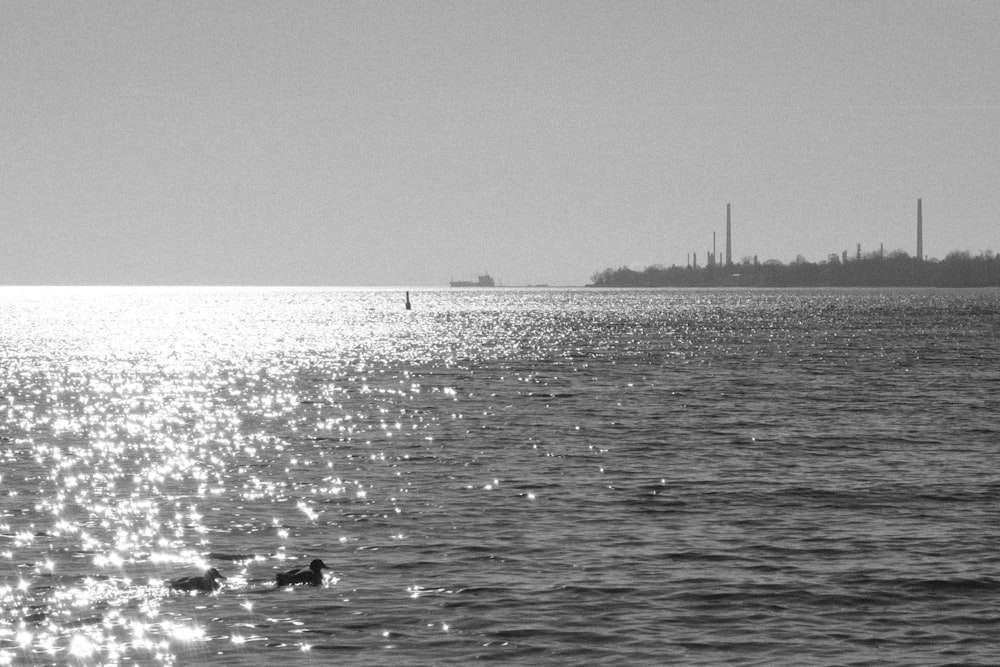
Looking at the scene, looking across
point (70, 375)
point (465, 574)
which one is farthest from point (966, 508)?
point (70, 375)

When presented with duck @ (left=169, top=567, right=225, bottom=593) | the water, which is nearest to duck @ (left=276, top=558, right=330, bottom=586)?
the water

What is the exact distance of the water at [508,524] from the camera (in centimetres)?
2028

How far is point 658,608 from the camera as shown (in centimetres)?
2178

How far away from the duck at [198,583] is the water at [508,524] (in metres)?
0.34

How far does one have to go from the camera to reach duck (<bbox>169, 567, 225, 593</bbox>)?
22.9 metres

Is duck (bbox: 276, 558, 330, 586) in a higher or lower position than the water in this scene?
higher

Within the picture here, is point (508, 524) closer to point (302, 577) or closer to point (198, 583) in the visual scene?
point (302, 577)

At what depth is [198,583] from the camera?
905 inches

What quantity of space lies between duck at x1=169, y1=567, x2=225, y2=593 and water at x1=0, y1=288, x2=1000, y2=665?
0.34 m

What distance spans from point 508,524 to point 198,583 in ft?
26.3

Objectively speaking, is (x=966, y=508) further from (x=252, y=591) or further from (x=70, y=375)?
(x=70, y=375)

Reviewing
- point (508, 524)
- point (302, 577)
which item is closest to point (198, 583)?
point (302, 577)

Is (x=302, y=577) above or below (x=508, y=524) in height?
above

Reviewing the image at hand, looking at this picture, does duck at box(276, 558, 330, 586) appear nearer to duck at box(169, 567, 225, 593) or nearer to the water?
the water
